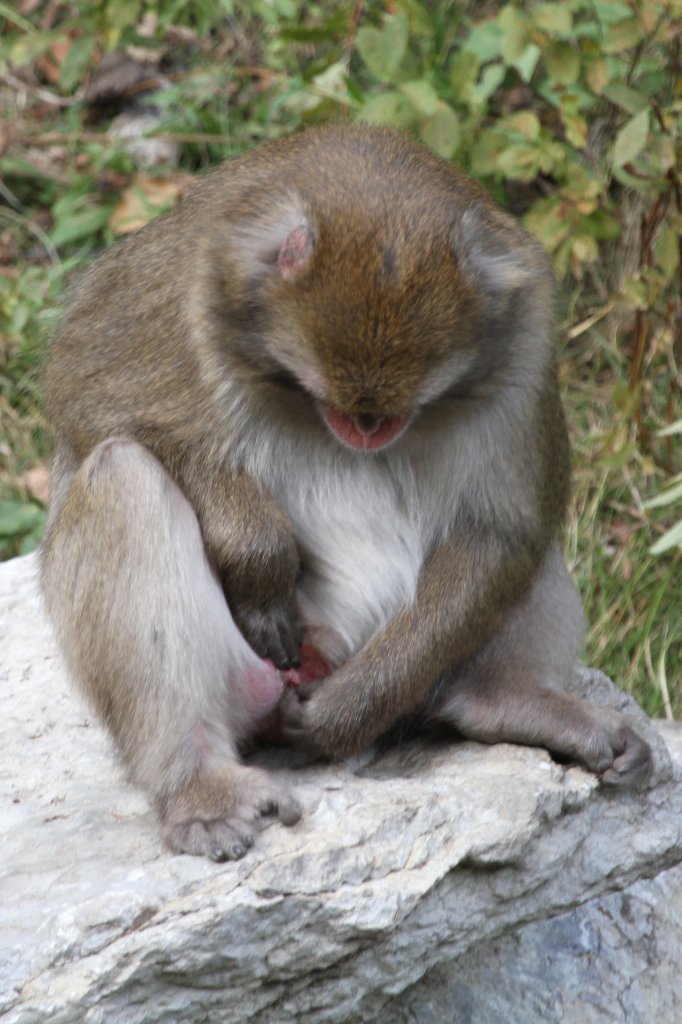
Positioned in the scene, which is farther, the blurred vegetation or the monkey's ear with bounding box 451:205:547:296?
the blurred vegetation

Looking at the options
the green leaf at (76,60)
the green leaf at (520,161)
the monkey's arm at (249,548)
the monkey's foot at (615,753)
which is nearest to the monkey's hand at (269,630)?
the monkey's arm at (249,548)

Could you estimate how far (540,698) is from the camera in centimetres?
408

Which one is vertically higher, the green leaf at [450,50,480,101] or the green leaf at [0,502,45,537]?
the green leaf at [450,50,480,101]

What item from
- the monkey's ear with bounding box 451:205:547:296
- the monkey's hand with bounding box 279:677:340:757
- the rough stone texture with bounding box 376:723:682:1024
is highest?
the monkey's ear with bounding box 451:205:547:296

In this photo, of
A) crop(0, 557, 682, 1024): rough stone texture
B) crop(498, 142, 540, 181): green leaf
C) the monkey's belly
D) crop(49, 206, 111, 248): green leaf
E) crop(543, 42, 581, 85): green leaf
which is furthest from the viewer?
crop(49, 206, 111, 248): green leaf

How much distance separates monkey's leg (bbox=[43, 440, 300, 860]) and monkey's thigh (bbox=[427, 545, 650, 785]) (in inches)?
25.3

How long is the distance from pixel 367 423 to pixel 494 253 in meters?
0.53

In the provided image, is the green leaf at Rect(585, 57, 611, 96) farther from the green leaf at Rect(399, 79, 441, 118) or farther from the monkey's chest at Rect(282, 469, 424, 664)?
the monkey's chest at Rect(282, 469, 424, 664)

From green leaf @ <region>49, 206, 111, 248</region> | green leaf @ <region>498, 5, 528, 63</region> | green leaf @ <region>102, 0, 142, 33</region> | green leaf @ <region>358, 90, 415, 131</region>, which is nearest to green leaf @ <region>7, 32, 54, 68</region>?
green leaf @ <region>102, 0, 142, 33</region>

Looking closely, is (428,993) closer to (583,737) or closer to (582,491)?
(583,737)

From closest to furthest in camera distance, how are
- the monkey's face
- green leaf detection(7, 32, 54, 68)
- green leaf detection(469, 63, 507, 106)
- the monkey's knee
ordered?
the monkey's face
the monkey's knee
green leaf detection(469, 63, 507, 106)
green leaf detection(7, 32, 54, 68)

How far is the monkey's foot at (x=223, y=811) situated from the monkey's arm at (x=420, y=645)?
288 millimetres

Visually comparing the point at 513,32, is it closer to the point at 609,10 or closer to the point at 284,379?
the point at 609,10

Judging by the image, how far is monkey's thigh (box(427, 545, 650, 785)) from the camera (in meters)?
3.98
